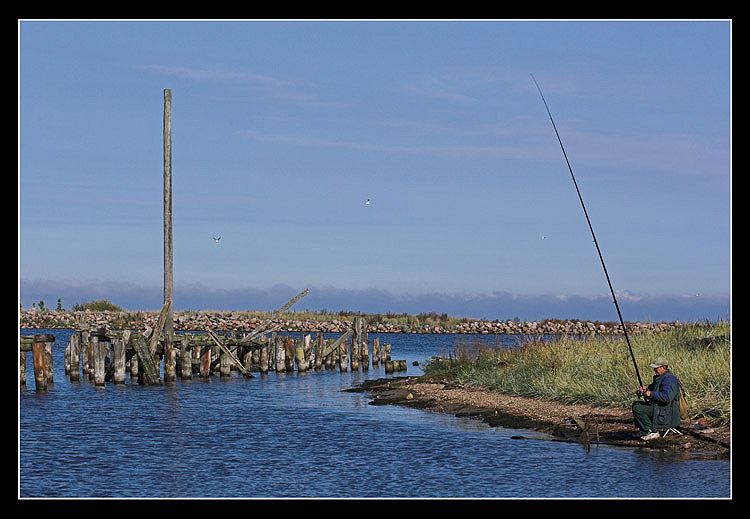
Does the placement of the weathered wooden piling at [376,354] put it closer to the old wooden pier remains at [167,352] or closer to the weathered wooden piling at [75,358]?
the old wooden pier remains at [167,352]

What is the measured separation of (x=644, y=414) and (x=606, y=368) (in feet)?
20.0

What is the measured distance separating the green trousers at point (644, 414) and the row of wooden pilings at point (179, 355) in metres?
16.9

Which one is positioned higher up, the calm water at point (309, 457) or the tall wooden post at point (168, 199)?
the tall wooden post at point (168, 199)

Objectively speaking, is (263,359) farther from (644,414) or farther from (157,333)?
(644,414)

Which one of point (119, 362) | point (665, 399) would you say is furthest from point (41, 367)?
point (665, 399)

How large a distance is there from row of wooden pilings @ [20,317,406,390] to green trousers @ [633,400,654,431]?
16904 mm

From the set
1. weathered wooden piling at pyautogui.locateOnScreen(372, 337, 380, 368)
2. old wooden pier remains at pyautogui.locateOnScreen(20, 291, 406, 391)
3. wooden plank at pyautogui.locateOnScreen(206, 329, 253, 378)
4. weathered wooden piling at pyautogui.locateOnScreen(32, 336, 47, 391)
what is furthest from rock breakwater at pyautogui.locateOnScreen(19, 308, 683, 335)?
weathered wooden piling at pyautogui.locateOnScreen(32, 336, 47, 391)

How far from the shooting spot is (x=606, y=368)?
22.8m

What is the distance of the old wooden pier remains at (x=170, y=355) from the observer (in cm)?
2870

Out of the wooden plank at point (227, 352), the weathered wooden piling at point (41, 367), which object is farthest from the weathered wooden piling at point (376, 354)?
the weathered wooden piling at point (41, 367)

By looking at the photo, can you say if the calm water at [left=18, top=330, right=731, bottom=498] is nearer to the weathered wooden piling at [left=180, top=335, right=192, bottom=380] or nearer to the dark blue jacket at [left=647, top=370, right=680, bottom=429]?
the dark blue jacket at [left=647, top=370, right=680, bottom=429]

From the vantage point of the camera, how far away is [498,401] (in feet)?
77.3
